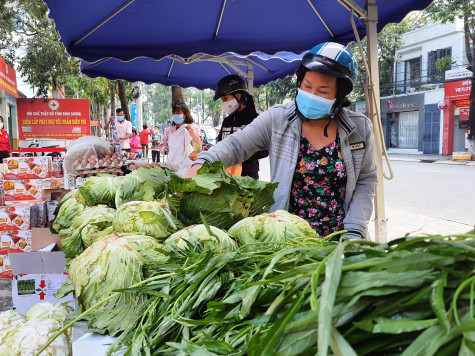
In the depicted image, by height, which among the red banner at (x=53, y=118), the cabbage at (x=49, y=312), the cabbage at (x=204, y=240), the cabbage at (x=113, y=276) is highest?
the red banner at (x=53, y=118)

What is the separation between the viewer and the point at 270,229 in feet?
5.90

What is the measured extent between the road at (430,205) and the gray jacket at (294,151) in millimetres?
3059

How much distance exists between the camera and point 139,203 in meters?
2.09

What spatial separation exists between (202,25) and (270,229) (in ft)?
15.0

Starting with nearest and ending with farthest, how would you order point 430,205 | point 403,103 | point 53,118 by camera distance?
point 430,205, point 53,118, point 403,103

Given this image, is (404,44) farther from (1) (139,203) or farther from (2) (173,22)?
(1) (139,203)

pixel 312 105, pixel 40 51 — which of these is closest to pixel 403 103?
pixel 40 51

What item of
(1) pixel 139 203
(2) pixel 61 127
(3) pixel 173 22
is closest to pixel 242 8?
(3) pixel 173 22

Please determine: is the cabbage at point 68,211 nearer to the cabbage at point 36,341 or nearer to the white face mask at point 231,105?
the cabbage at point 36,341

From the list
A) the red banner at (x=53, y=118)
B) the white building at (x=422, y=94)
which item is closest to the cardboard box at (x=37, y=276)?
the red banner at (x=53, y=118)

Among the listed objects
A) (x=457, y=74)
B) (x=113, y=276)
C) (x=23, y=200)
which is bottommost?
(x=23, y=200)

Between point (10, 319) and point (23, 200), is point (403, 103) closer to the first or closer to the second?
point (23, 200)

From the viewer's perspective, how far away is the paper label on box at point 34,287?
114 inches

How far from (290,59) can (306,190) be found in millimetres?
4652
